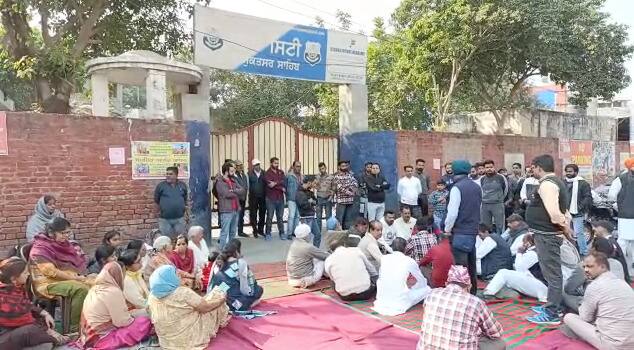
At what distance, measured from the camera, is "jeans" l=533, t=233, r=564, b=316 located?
5.28 m

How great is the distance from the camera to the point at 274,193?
10.0 metres

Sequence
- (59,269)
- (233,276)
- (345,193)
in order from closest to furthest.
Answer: (59,269), (233,276), (345,193)

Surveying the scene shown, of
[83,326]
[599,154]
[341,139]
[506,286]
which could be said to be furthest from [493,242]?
[599,154]

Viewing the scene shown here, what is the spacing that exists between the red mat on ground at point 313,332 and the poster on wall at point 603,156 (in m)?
14.5

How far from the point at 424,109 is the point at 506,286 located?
16.4m

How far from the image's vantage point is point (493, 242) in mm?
6898

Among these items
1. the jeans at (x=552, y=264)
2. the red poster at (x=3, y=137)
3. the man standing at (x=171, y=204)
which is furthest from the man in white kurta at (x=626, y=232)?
the red poster at (x=3, y=137)

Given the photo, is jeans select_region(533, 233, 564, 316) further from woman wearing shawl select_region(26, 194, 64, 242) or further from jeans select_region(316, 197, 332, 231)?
woman wearing shawl select_region(26, 194, 64, 242)

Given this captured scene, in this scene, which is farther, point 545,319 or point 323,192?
point 323,192

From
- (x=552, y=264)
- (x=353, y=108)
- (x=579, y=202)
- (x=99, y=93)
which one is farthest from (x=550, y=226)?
(x=99, y=93)

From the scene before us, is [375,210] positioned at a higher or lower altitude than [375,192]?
lower

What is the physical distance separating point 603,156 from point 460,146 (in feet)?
25.0

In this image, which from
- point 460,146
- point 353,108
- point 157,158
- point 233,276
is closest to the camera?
point 233,276

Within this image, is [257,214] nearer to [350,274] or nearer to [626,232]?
[350,274]
